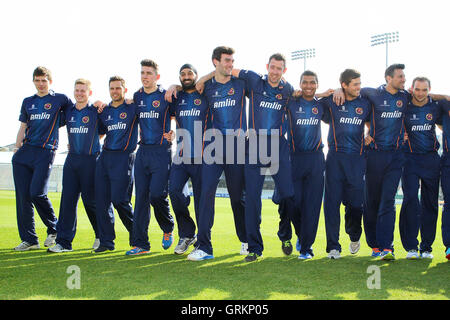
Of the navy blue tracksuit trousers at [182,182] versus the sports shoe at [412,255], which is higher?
the navy blue tracksuit trousers at [182,182]

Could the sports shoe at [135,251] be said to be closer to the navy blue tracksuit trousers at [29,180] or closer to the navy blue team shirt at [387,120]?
the navy blue tracksuit trousers at [29,180]

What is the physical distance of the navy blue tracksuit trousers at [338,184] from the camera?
232 inches

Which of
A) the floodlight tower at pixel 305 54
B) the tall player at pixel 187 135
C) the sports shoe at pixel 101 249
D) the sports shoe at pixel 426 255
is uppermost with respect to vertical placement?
the floodlight tower at pixel 305 54

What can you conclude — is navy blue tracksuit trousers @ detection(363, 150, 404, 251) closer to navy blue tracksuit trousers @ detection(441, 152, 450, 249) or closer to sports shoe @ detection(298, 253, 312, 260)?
navy blue tracksuit trousers @ detection(441, 152, 450, 249)

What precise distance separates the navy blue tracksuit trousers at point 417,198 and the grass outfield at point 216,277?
315 millimetres

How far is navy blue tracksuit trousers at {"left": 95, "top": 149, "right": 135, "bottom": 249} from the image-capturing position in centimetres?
628

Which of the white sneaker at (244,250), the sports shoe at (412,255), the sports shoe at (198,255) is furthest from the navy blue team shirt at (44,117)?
the sports shoe at (412,255)

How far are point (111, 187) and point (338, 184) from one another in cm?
309

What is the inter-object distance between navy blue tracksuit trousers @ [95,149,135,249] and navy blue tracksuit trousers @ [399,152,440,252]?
384 cm

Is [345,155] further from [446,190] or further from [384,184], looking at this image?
[446,190]

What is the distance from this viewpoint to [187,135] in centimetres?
587

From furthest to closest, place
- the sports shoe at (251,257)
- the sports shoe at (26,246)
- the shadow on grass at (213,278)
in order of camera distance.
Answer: the sports shoe at (26,246) → the sports shoe at (251,257) → the shadow on grass at (213,278)
